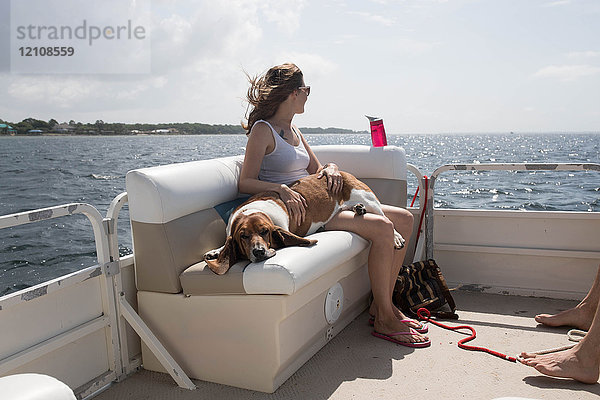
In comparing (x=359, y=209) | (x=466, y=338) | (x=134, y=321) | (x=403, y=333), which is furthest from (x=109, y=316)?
(x=466, y=338)

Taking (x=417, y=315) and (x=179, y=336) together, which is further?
(x=417, y=315)

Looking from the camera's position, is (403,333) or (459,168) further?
(459,168)

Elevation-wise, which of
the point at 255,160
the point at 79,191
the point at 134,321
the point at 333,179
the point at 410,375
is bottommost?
the point at 79,191

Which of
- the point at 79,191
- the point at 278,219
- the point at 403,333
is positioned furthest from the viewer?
the point at 79,191

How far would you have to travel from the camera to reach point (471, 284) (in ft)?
11.6

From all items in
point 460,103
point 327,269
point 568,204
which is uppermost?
point 460,103

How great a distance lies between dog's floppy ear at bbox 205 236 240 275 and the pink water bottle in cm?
164

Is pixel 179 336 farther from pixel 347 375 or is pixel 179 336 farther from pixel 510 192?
pixel 510 192

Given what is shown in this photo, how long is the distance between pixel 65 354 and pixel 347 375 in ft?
3.88

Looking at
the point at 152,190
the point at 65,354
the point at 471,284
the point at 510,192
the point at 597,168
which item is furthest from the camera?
the point at 510,192

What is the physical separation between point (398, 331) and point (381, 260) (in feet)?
1.24

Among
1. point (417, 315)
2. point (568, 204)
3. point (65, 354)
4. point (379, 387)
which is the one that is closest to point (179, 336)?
point (65, 354)

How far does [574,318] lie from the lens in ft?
9.29

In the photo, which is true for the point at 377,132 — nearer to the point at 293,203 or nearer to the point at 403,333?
the point at 293,203
